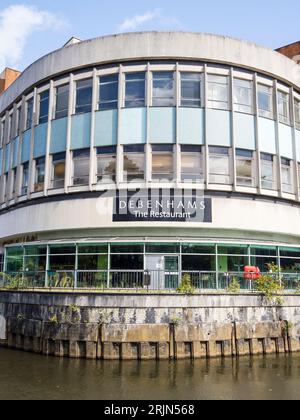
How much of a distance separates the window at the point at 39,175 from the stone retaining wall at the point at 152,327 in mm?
9678

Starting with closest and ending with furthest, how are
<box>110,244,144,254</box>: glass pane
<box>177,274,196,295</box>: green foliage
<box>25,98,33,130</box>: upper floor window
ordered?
<box>177,274,196,295</box>: green foliage < <box>110,244,144,254</box>: glass pane < <box>25,98,33,130</box>: upper floor window

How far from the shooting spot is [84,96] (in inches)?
1021

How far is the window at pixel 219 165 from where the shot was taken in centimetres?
2433

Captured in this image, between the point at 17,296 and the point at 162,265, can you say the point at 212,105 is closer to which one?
the point at 162,265

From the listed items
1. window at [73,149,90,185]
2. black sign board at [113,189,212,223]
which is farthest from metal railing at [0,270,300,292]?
window at [73,149,90,185]

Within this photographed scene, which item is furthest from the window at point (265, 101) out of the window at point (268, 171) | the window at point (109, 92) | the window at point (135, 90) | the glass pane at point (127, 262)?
the glass pane at point (127, 262)

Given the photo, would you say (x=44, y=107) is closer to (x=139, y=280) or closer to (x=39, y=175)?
(x=39, y=175)

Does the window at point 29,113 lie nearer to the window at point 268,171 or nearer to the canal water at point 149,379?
the window at point 268,171

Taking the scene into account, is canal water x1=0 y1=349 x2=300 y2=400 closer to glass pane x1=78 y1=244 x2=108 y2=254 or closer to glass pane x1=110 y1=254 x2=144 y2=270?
glass pane x1=110 y1=254 x2=144 y2=270

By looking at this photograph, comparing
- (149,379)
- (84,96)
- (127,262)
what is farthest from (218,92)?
(149,379)

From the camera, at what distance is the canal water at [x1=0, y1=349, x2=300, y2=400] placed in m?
12.3

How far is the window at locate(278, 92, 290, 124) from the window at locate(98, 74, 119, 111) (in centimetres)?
1046

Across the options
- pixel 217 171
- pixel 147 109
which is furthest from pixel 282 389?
pixel 147 109

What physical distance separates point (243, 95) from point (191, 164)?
5.72m
